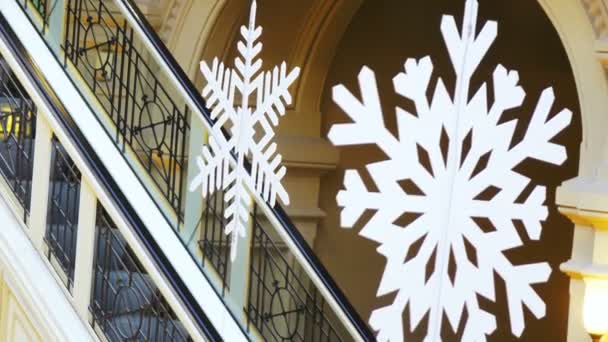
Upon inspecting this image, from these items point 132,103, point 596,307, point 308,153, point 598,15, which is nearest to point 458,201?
point 596,307

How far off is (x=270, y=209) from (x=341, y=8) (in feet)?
9.05

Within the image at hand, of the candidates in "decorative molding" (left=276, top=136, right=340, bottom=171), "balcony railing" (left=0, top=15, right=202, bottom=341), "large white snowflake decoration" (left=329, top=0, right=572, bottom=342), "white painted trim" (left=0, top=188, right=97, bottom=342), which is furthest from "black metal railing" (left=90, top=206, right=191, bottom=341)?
"large white snowflake decoration" (left=329, top=0, right=572, bottom=342)

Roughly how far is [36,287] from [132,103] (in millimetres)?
2071

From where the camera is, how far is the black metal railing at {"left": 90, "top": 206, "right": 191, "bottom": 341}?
5.88 m

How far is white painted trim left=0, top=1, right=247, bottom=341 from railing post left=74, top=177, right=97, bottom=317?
0.13 meters

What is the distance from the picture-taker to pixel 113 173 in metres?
6.26

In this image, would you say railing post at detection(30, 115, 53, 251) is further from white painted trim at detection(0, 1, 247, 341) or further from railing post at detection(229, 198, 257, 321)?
railing post at detection(229, 198, 257, 321)

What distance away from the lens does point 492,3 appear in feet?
33.6

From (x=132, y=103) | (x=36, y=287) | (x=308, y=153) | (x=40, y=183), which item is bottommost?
(x=36, y=287)

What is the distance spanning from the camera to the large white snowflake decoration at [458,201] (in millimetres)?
3361

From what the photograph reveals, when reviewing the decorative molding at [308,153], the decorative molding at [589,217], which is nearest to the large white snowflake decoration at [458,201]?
the decorative molding at [589,217]

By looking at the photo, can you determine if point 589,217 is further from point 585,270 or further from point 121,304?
point 121,304

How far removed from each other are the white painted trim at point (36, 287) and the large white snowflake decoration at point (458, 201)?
2.63 m

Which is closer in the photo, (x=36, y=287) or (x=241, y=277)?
(x=36, y=287)
